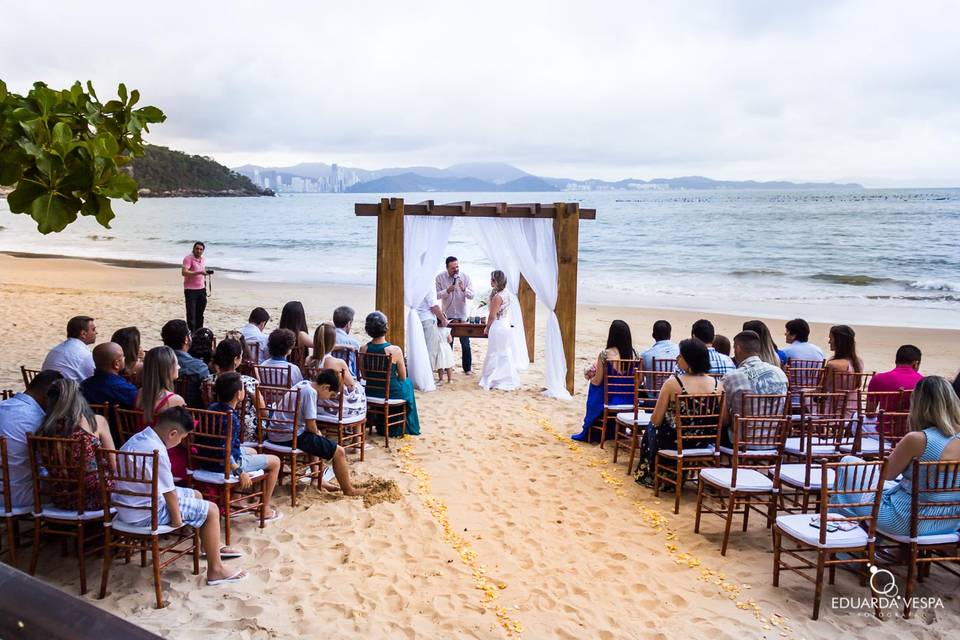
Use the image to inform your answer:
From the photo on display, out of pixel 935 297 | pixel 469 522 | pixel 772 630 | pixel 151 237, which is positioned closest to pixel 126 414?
pixel 469 522

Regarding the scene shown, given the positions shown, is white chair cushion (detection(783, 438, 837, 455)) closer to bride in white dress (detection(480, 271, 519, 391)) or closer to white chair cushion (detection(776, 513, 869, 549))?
white chair cushion (detection(776, 513, 869, 549))

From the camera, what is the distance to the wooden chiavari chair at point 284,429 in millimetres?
5416

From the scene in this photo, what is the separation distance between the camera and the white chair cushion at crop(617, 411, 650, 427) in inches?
252

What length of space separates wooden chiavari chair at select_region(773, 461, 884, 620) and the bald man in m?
4.21

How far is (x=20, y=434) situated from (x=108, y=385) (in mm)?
927

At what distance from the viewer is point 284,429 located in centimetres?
Result: 560

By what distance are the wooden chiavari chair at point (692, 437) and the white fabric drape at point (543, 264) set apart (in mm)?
3445

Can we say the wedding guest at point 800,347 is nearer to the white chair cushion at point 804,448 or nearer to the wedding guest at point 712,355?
the wedding guest at point 712,355

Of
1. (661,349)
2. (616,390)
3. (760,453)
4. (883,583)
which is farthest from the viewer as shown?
(616,390)

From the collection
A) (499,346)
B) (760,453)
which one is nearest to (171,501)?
(760,453)

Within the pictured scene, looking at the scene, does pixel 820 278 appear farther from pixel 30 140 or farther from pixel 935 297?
pixel 30 140

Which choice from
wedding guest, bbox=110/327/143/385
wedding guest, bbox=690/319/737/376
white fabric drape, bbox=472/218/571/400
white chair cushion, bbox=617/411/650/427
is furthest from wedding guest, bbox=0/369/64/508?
white fabric drape, bbox=472/218/571/400

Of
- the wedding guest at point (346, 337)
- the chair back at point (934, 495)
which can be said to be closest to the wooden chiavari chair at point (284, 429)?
the wedding guest at point (346, 337)

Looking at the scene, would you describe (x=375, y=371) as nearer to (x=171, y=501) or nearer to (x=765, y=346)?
(x=171, y=501)
